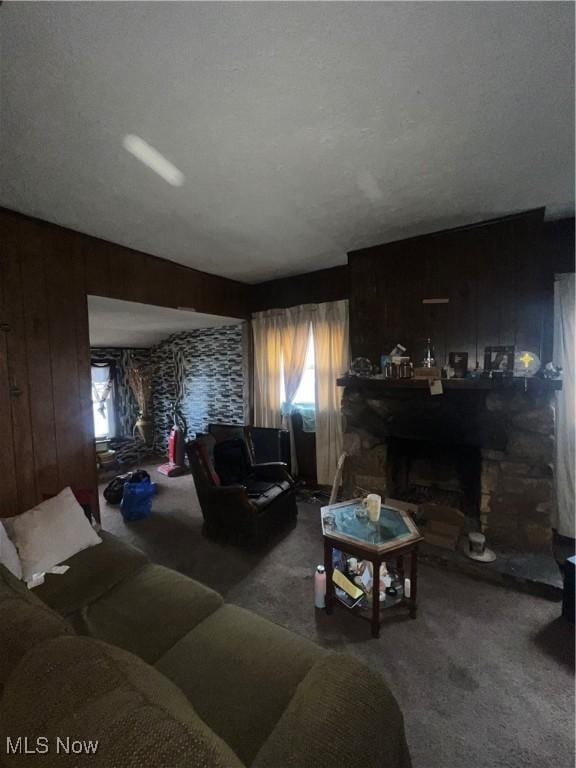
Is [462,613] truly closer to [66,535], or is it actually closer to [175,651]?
[175,651]

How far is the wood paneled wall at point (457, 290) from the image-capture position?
236 centimetres

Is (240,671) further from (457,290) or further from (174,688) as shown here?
(457,290)

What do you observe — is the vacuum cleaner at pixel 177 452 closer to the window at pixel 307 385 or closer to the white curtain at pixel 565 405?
the window at pixel 307 385

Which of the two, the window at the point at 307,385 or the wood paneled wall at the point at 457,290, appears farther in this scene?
the window at the point at 307,385

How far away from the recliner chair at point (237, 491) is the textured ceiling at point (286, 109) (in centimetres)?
204

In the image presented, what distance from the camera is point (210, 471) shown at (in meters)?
2.84

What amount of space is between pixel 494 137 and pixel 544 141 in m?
0.28

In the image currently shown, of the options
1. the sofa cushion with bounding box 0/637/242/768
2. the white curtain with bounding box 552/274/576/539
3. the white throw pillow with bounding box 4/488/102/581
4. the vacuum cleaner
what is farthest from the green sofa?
Answer: the vacuum cleaner

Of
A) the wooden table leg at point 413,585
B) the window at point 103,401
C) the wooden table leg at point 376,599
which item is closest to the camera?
the wooden table leg at point 376,599

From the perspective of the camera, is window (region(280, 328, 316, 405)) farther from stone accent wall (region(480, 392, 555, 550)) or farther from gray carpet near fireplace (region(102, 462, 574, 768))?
stone accent wall (region(480, 392, 555, 550))

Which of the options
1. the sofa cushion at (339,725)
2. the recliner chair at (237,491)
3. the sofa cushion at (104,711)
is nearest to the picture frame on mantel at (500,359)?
the recliner chair at (237,491)

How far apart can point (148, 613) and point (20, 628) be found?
0.73m

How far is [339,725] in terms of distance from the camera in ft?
2.66

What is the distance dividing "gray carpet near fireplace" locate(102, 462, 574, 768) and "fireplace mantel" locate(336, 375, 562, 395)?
1405mm
